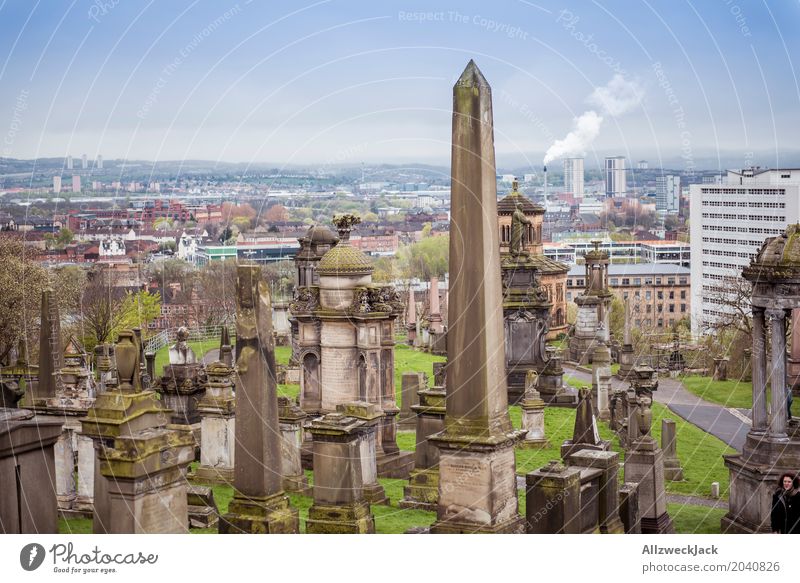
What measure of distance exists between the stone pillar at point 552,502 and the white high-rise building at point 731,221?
3070 cm

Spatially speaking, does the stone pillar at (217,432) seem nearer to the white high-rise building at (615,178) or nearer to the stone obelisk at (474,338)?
the stone obelisk at (474,338)

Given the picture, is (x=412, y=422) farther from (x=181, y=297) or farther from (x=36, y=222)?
(x=181, y=297)

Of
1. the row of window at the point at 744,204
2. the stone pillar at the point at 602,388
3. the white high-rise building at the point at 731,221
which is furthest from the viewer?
the row of window at the point at 744,204

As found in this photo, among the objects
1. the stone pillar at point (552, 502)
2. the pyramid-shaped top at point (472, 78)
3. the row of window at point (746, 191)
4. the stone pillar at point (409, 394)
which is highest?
the pyramid-shaped top at point (472, 78)

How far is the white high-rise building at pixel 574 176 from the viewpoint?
2939 centimetres

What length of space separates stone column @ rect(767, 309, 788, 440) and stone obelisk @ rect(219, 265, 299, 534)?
26.3 feet

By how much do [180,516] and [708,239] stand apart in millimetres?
58260

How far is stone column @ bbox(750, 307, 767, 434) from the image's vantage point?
18.4 m

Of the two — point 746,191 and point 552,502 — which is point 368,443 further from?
point 746,191

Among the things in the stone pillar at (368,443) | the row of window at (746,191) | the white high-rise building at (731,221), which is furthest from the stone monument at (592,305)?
the stone pillar at (368,443)

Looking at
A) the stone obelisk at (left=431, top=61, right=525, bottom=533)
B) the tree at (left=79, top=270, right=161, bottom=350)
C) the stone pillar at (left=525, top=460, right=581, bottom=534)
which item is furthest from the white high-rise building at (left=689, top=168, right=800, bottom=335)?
the stone pillar at (left=525, top=460, right=581, bottom=534)

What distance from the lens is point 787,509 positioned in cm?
1666

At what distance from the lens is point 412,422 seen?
31188mm

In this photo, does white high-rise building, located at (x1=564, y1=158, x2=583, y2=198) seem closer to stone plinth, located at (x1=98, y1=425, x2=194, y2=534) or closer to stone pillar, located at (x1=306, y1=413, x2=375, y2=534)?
stone pillar, located at (x1=306, y1=413, x2=375, y2=534)
